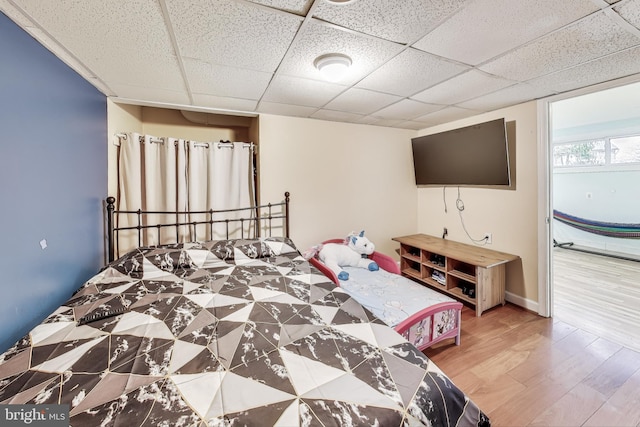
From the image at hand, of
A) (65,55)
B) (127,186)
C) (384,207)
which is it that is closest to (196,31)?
(65,55)

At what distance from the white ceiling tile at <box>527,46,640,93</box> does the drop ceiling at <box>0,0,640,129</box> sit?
0.01m

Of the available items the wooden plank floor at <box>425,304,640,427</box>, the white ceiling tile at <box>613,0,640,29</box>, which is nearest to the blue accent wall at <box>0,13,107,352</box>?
the wooden plank floor at <box>425,304,640,427</box>

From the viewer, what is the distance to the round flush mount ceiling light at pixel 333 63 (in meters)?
1.68

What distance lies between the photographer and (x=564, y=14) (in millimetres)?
1301

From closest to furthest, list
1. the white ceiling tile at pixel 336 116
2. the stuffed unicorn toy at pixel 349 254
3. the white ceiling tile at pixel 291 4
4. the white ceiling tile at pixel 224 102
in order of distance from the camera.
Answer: the white ceiling tile at pixel 291 4
the white ceiling tile at pixel 224 102
the stuffed unicorn toy at pixel 349 254
the white ceiling tile at pixel 336 116

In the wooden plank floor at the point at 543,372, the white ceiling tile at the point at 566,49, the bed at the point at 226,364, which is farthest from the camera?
the wooden plank floor at the point at 543,372

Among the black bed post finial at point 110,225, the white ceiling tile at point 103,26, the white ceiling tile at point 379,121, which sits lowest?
the black bed post finial at point 110,225

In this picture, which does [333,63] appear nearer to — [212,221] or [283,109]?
[283,109]

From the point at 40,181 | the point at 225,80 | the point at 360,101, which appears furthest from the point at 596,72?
the point at 40,181

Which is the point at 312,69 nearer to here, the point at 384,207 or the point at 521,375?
the point at 384,207

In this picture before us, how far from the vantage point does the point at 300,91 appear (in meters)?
2.29

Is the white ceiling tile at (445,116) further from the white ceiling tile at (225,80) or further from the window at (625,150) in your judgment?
the window at (625,150)

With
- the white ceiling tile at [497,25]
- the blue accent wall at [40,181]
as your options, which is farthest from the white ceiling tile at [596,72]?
the blue accent wall at [40,181]

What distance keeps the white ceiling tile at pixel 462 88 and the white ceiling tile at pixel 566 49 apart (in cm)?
10
